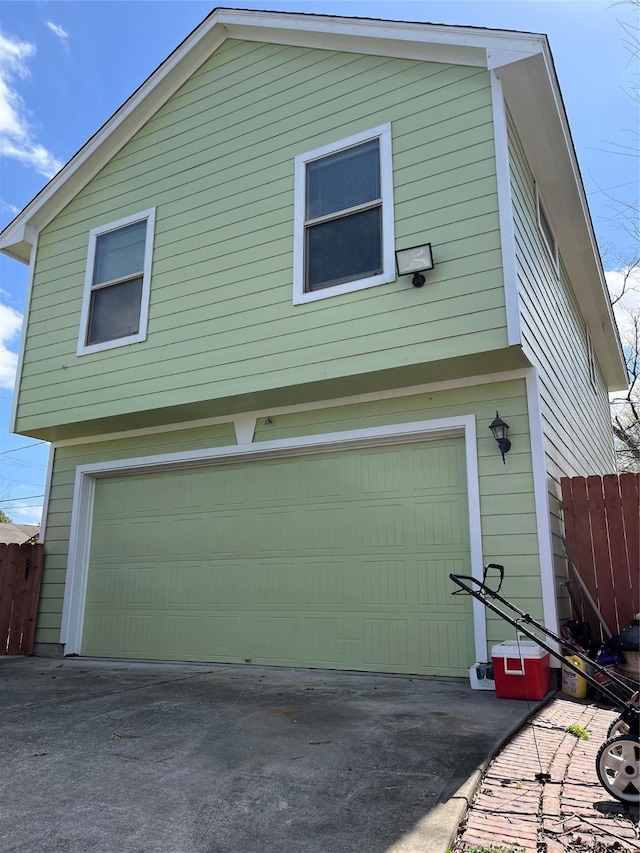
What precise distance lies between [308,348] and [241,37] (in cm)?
392

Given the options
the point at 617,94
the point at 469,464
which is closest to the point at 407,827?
the point at 469,464

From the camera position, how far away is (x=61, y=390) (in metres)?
7.52

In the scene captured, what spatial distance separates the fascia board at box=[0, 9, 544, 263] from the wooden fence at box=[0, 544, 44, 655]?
4101 mm

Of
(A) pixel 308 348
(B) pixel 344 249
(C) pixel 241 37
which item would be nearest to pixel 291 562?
(A) pixel 308 348

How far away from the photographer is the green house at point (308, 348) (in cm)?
538

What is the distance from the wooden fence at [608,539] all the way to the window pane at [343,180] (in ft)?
11.0

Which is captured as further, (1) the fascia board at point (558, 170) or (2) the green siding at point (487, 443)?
(1) the fascia board at point (558, 170)

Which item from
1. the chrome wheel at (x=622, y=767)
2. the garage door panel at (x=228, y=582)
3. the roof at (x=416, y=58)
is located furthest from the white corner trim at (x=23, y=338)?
the chrome wheel at (x=622, y=767)

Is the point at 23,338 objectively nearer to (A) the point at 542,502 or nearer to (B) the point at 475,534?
(B) the point at 475,534

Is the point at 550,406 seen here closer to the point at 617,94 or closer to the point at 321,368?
the point at 321,368

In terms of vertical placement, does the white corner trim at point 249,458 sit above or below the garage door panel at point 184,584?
above

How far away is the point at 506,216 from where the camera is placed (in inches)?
205

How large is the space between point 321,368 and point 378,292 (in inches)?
33.8

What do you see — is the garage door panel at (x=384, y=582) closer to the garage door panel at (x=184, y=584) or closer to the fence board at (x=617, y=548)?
the fence board at (x=617, y=548)
